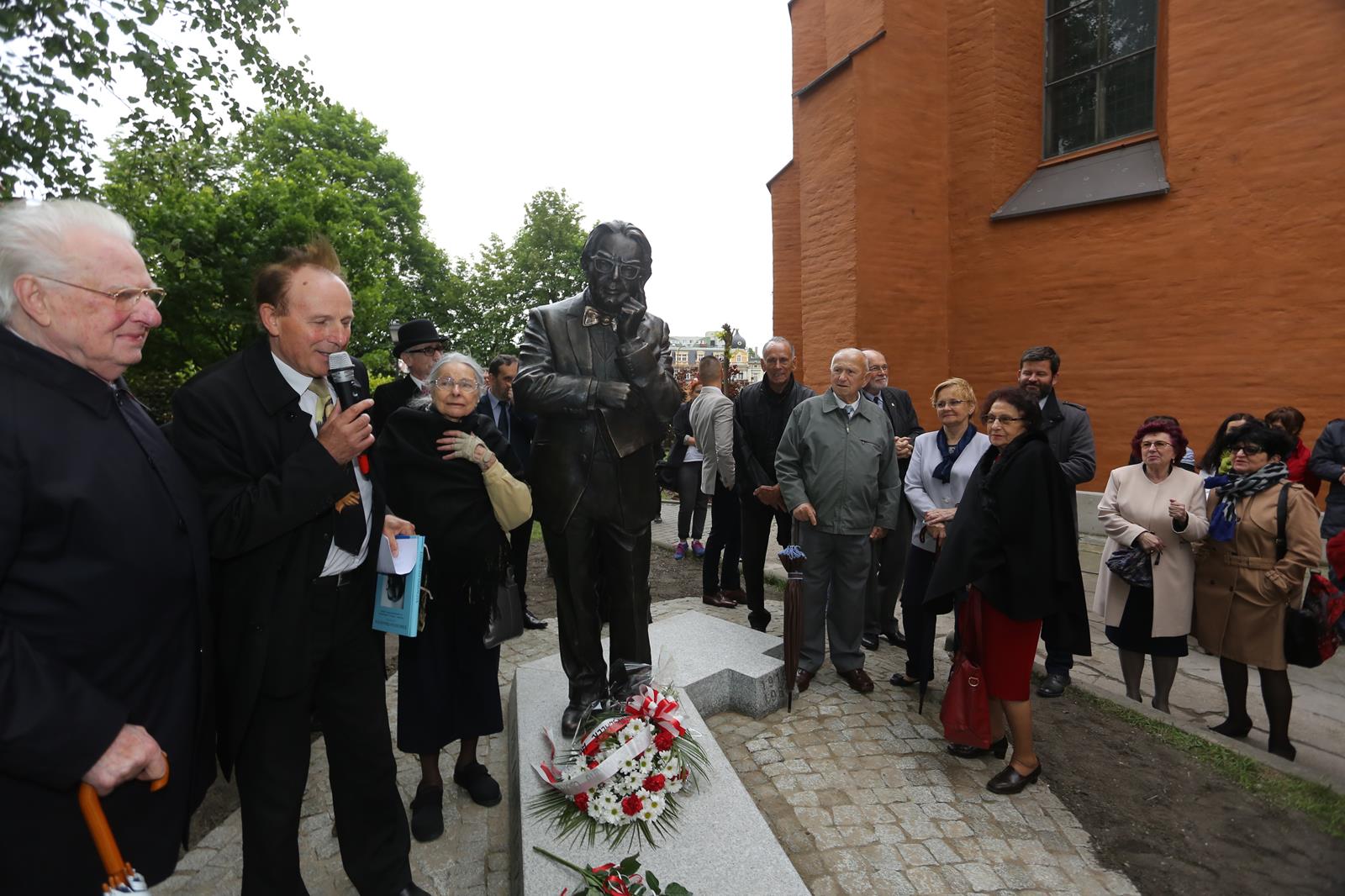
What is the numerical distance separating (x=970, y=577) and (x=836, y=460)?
126 centimetres

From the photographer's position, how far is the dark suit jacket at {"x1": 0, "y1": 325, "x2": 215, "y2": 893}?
1.40m

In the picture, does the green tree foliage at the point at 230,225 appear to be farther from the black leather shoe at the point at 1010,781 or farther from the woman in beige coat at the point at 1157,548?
the woman in beige coat at the point at 1157,548

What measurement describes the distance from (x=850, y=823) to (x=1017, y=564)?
143 cm

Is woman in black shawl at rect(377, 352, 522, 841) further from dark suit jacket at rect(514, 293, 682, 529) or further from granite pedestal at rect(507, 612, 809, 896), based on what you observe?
granite pedestal at rect(507, 612, 809, 896)

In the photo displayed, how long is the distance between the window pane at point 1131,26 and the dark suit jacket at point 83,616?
40.4ft

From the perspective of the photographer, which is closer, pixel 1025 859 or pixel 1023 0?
pixel 1025 859

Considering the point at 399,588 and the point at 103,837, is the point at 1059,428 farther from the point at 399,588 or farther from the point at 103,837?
the point at 103,837

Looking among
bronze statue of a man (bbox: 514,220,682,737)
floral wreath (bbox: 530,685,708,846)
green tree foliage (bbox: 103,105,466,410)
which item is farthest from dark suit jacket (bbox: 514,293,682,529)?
green tree foliage (bbox: 103,105,466,410)

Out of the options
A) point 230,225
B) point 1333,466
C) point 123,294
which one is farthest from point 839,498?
point 230,225

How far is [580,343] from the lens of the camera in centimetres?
302

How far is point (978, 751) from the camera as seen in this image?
3730mm

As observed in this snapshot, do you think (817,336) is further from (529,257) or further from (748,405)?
(529,257)

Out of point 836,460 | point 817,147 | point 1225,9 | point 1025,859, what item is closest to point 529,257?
point 817,147

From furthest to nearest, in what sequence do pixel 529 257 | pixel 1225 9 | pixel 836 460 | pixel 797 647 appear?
pixel 529 257, pixel 1225 9, pixel 836 460, pixel 797 647
